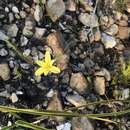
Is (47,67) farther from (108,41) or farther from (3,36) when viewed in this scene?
(108,41)

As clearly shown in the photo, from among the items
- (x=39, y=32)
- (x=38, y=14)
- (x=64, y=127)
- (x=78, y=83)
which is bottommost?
(x=64, y=127)

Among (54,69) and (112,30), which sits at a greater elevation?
(112,30)

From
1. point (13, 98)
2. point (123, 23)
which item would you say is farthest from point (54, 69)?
point (123, 23)

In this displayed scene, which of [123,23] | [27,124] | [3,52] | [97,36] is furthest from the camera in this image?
[123,23]

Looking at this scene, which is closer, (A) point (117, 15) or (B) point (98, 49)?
(B) point (98, 49)

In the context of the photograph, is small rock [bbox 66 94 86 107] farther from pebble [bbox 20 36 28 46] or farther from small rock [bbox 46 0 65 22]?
small rock [bbox 46 0 65 22]

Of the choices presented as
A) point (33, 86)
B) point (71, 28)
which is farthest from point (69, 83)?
point (71, 28)

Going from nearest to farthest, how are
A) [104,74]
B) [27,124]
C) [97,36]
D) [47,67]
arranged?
[27,124]
[47,67]
[104,74]
[97,36]

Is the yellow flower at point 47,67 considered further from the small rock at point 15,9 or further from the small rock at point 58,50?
the small rock at point 15,9
